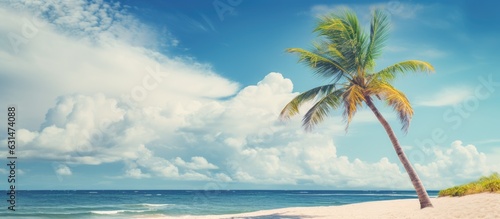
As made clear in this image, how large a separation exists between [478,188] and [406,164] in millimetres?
4771

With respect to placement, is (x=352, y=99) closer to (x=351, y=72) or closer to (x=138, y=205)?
(x=351, y=72)

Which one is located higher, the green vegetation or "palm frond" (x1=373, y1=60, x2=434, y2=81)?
"palm frond" (x1=373, y1=60, x2=434, y2=81)

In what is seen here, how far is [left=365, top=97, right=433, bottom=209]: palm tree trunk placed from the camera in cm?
1523

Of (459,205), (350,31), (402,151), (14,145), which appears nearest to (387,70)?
(350,31)

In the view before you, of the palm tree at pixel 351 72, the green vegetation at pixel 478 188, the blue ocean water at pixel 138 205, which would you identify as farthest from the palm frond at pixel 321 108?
the blue ocean water at pixel 138 205

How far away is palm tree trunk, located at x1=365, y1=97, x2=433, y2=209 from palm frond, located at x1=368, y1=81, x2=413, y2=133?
1.75 ft

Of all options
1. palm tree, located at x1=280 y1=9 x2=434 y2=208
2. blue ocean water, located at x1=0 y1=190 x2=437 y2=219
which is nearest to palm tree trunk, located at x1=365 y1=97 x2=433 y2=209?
palm tree, located at x1=280 y1=9 x2=434 y2=208

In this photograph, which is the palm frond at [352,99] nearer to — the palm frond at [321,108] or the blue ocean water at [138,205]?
the palm frond at [321,108]

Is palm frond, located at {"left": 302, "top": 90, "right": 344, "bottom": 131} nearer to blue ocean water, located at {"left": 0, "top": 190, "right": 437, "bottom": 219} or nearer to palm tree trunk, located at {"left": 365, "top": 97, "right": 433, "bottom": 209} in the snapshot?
palm tree trunk, located at {"left": 365, "top": 97, "right": 433, "bottom": 209}

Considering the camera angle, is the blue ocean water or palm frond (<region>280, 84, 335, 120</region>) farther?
the blue ocean water

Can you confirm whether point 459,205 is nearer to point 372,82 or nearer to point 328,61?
point 372,82

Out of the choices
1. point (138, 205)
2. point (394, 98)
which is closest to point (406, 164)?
point (394, 98)

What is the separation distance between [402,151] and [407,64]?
350 centimetres

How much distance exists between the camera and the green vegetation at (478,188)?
1622 cm
